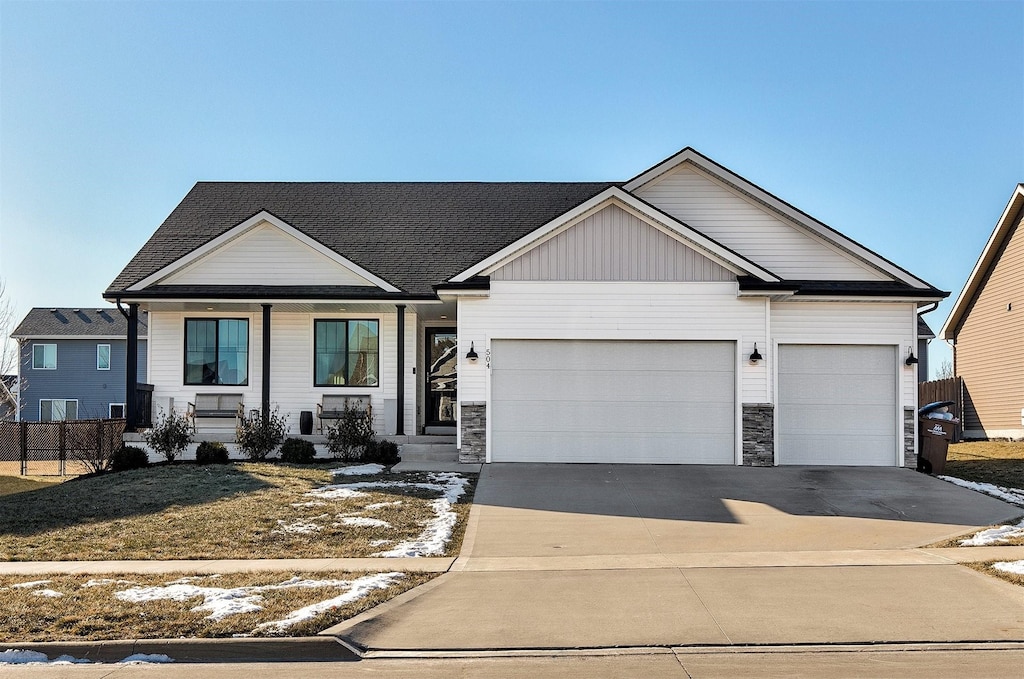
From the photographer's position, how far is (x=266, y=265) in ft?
63.7

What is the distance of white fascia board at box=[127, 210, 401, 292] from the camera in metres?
Result: 19.0

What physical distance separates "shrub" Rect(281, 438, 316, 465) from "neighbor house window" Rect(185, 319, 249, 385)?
9.32ft

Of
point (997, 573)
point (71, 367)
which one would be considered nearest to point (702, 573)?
point (997, 573)

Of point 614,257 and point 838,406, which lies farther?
point 838,406

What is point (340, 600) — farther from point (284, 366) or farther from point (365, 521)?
point (284, 366)

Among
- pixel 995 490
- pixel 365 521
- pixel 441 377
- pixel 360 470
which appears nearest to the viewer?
pixel 365 521

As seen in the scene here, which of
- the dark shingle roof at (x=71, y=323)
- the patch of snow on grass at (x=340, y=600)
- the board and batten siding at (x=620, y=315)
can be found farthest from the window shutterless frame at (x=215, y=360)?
the dark shingle roof at (x=71, y=323)

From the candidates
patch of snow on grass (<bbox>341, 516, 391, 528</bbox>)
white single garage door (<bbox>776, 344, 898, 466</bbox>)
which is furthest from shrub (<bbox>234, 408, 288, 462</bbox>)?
white single garage door (<bbox>776, 344, 898, 466</bbox>)

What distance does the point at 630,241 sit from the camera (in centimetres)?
1706

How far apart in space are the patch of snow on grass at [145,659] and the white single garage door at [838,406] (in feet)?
44.1

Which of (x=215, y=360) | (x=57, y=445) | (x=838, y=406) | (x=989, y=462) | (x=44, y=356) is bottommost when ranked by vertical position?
(x=989, y=462)

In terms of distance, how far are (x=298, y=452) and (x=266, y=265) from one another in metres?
4.48

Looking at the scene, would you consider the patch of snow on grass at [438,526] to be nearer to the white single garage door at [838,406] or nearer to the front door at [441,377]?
the front door at [441,377]

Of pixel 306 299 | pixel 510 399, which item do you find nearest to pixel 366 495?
pixel 510 399
